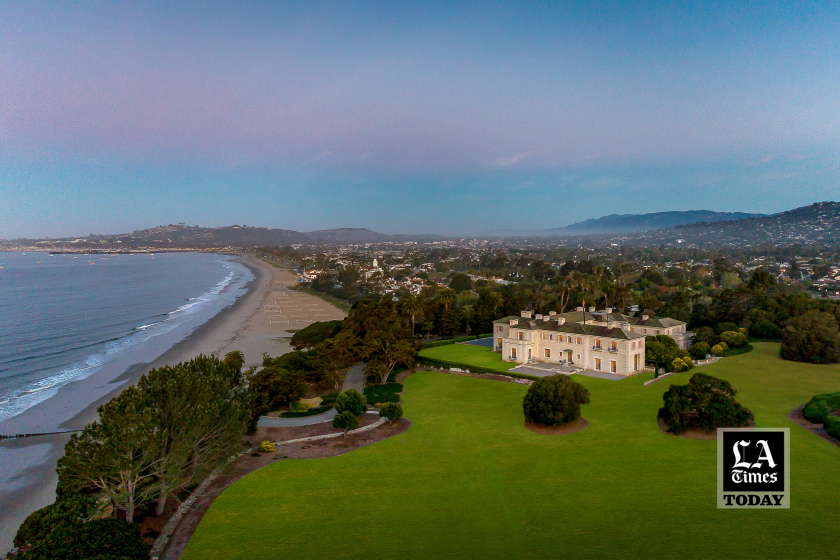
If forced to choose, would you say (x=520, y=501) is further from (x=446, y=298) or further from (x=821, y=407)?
(x=446, y=298)

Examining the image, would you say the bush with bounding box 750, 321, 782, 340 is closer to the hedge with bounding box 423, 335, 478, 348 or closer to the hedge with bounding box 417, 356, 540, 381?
the hedge with bounding box 417, 356, 540, 381

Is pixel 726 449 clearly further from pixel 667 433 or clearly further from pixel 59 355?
pixel 59 355

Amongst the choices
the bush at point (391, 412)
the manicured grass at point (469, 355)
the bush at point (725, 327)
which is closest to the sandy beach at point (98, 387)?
the bush at point (391, 412)


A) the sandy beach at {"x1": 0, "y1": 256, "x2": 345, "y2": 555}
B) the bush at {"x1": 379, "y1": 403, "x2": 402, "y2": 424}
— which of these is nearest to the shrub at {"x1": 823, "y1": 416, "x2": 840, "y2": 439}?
the bush at {"x1": 379, "y1": 403, "x2": 402, "y2": 424}

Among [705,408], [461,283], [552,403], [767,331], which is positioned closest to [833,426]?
[705,408]

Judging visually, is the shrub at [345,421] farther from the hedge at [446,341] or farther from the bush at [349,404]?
the hedge at [446,341]
